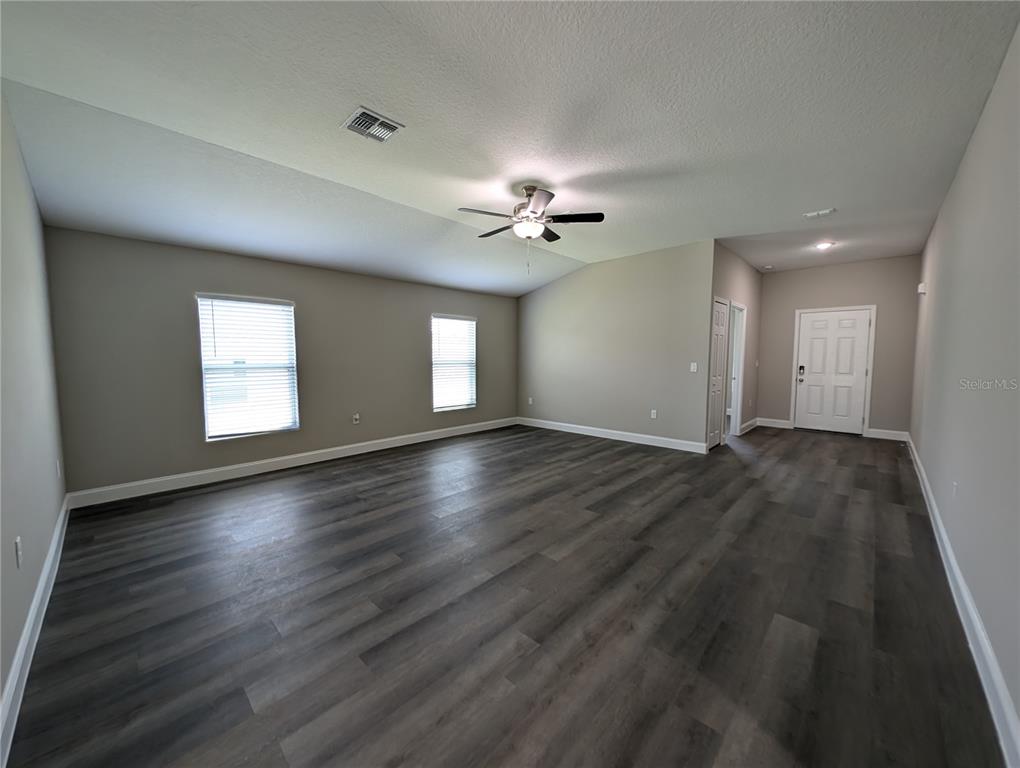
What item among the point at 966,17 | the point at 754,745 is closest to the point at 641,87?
the point at 966,17

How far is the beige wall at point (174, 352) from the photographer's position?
3.49 meters

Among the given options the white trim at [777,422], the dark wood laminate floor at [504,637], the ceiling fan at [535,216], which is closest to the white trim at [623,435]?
the dark wood laminate floor at [504,637]

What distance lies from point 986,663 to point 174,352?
19.3 ft

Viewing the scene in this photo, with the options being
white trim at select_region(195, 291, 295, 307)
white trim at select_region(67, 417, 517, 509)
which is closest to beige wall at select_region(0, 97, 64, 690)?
white trim at select_region(67, 417, 517, 509)

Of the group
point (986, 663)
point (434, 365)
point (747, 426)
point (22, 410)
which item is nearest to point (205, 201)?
point (22, 410)

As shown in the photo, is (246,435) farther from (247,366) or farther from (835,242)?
(835,242)

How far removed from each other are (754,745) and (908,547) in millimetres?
2352

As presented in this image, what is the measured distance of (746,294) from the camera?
632 centimetres

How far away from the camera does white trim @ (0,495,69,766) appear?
138cm

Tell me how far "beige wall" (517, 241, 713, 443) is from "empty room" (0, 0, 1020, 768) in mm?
173

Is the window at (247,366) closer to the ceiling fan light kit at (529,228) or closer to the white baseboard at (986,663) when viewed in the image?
the ceiling fan light kit at (529,228)

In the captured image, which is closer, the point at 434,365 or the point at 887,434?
the point at 887,434

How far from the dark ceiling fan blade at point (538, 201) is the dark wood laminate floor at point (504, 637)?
2.55 metres

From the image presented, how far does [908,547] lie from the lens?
2754 mm
